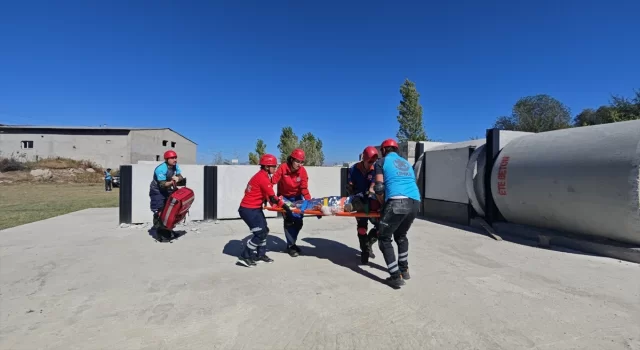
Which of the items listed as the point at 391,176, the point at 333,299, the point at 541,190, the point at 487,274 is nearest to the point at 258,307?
the point at 333,299

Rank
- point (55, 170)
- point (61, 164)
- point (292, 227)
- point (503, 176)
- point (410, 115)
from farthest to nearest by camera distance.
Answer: point (61, 164), point (55, 170), point (410, 115), point (503, 176), point (292, 227)

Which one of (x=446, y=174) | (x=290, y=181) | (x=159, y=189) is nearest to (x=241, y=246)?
(x=290, y=181)

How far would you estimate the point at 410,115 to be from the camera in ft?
94.3

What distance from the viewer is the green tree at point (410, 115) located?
28562 mm

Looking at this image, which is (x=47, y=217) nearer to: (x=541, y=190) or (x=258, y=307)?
(x=258, y=307)

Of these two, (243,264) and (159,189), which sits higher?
(159,189)

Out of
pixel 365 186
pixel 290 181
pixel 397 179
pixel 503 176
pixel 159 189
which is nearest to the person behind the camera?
pixel 397 179

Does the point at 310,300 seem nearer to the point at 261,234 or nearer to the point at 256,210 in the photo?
the point at 261,234

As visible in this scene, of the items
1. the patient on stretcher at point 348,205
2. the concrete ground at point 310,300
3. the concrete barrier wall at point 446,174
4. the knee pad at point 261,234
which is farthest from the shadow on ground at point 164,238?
the concrete barrier wall at point 446,174

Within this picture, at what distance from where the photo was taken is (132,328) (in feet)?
10.1

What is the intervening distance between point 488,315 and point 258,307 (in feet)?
8.50

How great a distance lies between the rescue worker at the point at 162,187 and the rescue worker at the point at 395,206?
4968mm

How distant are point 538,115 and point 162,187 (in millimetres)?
43804

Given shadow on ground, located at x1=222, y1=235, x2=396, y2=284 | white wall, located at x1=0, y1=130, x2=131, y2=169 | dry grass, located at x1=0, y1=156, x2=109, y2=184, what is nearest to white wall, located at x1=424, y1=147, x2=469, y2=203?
shadow on ground, located at x1=222, y1=235, x2=396, y2=284
